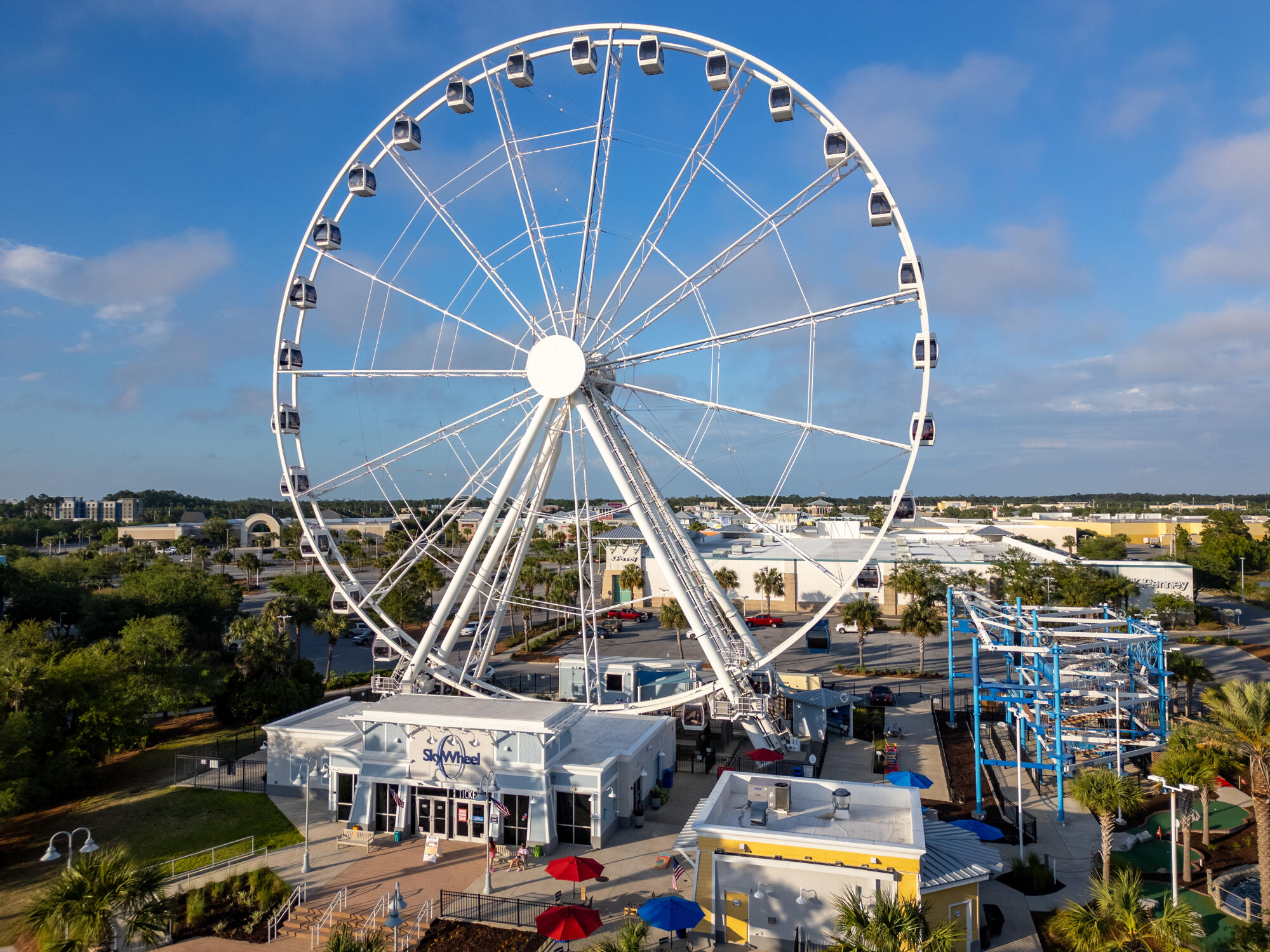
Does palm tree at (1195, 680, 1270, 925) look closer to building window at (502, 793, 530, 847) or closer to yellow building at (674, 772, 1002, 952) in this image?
yellow building at (674, 772, 1002, 952)

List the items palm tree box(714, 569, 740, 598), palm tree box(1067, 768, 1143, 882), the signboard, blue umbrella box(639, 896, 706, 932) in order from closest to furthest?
blue umbrella box(639, 896, 706, 932), palm tree box(1067, 768, 1143, 882), the signboard, palm tree box(714, 569, 740, 598)

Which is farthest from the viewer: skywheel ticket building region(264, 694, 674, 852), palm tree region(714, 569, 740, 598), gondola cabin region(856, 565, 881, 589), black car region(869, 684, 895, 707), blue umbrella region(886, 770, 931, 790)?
palm tree region(714, 569, 740, 598)

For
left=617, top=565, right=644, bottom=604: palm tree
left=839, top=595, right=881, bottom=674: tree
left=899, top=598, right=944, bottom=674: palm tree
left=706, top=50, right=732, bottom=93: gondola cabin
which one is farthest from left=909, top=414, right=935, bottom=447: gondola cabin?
left=617, top=565, right=644, bottom=604: palm tree

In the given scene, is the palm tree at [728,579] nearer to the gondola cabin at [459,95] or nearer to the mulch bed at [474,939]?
the gondola cabin at [459,95]

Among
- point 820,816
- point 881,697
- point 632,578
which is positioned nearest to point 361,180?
point 820,816

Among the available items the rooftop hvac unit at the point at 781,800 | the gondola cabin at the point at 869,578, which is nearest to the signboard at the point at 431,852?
the rooftop hvac unit at the point at 781,800

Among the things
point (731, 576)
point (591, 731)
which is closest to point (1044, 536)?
point (731, 576)
